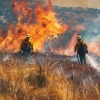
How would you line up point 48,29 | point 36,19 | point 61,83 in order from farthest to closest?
point 36,19 → point 48,29 → point 61,83

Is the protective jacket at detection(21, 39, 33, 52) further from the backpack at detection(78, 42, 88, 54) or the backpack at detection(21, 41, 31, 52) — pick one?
the backpack at detection(78, 42, 88, 54)

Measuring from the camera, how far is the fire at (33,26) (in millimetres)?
23516

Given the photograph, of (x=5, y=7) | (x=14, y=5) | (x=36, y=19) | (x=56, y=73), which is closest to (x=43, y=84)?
(x=56, y=73)

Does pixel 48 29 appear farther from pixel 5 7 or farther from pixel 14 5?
pixel 5 7

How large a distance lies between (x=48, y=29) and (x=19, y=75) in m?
16.6

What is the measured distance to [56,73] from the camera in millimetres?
7520

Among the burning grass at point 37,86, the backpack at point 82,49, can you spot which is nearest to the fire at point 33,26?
the backpack at point 82,49

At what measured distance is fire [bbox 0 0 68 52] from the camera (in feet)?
77.2

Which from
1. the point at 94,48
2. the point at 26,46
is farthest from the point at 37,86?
the point at 94,48

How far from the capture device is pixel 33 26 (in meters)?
25.6

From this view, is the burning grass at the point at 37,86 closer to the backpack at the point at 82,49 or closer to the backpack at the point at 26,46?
the backpack at the point at 26,46

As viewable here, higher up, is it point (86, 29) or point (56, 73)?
point (86, 29)

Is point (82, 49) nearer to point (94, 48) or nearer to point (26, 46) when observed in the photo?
point (26, 46)

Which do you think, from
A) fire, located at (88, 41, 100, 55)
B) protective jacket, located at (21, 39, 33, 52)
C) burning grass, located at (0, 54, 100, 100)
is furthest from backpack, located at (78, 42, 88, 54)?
burning grass, located at (0, 54, 100, 100)
